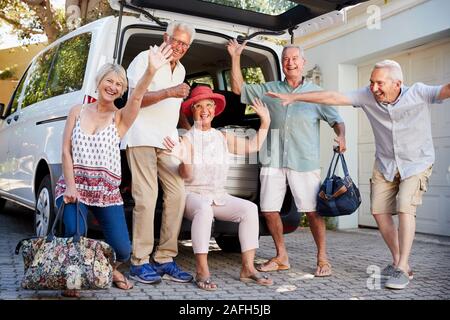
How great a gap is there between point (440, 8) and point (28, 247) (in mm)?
5100

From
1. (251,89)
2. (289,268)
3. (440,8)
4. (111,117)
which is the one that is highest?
(440,8)

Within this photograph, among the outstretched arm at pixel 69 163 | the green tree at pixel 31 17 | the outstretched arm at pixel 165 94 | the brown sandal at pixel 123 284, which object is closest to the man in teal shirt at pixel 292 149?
the outstretched arm at pixel 165 94

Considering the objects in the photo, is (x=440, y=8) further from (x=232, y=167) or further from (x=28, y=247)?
(x=28, y=247)

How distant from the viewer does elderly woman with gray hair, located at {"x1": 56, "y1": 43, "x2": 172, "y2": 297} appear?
10.8ft

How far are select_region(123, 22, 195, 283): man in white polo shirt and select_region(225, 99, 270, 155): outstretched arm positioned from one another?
46cm

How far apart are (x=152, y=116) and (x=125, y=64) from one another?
1.84 metres

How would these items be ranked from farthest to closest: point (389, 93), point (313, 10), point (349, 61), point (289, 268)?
point (349, 61), point (289, 268), point (313, 10), point (389, 93)

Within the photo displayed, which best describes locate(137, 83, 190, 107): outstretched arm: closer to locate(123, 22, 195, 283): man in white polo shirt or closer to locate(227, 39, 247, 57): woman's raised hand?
locate(123, 22, 195, 283): man in white polo shirt

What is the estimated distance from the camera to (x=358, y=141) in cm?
773

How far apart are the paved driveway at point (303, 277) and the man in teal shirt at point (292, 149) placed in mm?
302

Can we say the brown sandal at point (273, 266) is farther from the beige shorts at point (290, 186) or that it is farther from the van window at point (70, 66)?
the van window at point (70, 66)

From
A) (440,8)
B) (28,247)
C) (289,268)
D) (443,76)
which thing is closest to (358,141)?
(443,76)

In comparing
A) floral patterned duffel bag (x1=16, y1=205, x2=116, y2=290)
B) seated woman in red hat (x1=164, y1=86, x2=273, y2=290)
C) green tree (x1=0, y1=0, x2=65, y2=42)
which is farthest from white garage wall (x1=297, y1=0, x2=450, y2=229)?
green tree (x1=0, y1=0, x2=65, y2=42)

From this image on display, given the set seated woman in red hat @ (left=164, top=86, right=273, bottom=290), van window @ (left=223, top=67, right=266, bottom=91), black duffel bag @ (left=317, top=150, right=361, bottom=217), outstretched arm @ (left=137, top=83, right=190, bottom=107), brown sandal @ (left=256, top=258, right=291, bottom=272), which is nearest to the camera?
outstretched arm @ (left=137, top=83, right=190, bottom=107)
